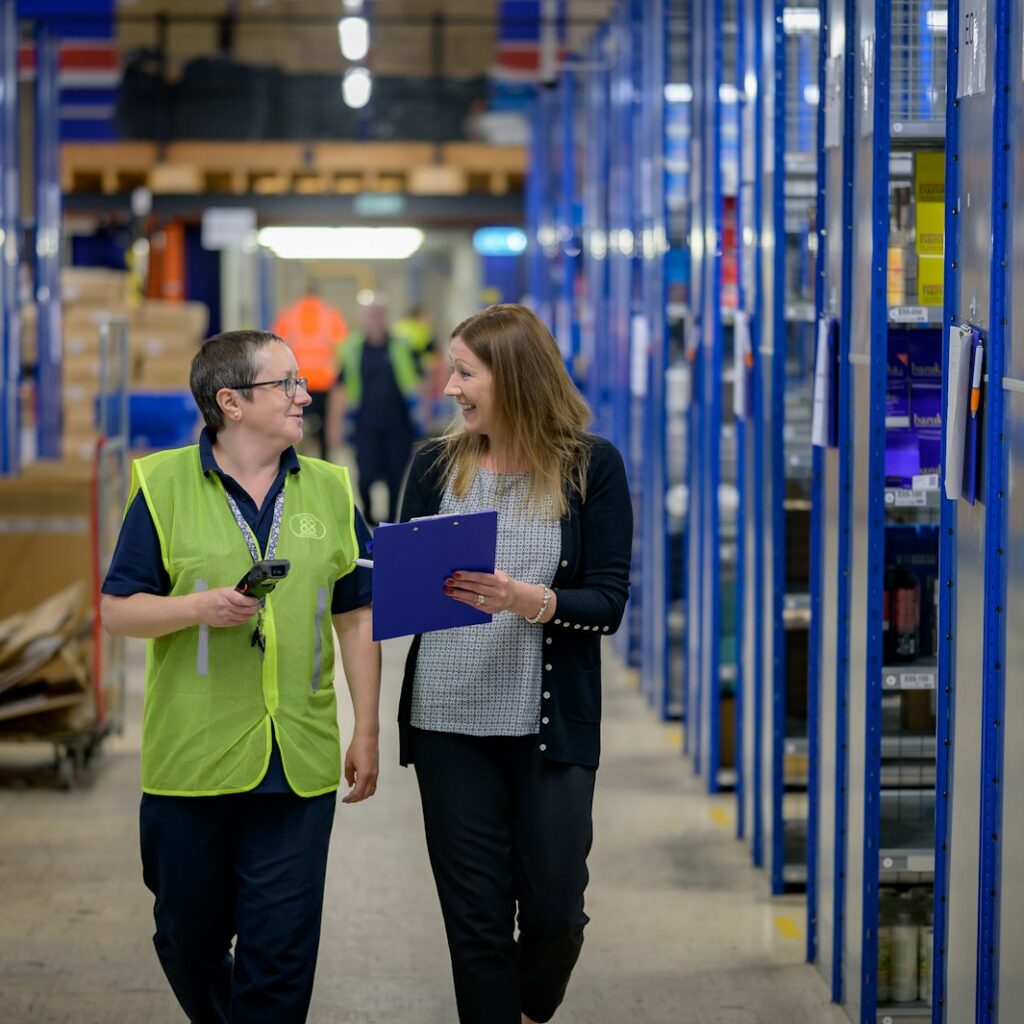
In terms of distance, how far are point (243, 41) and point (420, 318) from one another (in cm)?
461

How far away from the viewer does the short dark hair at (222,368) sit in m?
3.25

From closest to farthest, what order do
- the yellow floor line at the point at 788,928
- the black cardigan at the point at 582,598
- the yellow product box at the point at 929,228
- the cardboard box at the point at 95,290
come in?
the black cardigan at the point at 582,598 < the yellow product box at the point at 929,228 < the yellow floor line at the point at 788,928 < the cardboard box at the point at 95,290

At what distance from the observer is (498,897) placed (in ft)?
11.1

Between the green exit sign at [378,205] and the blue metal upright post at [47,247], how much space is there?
5.67 metres

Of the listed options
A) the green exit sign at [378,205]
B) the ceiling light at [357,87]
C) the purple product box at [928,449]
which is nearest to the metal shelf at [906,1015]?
the purple product box at [928,449]

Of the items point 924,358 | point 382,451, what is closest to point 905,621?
point 924,358

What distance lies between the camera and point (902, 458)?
4254 millimetres

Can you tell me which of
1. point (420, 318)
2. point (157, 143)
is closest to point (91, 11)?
point (157, 143)

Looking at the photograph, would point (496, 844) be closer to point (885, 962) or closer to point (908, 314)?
point (885, 962)

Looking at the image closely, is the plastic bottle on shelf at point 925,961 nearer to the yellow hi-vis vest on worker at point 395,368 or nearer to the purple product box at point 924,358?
the purple product box at point 924,358

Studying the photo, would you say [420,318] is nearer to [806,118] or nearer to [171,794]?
[806,118]

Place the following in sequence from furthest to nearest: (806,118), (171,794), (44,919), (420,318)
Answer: (420,318) < (806,118) < (44,919) < (171,794)

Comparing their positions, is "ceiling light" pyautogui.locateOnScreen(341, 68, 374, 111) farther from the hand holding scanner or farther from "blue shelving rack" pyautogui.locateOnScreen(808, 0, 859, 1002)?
the hand holding scanner

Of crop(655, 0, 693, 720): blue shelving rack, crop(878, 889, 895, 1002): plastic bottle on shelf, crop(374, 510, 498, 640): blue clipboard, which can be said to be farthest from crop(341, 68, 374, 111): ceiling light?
crop(374, 510, 498, 640): blue clipboard
